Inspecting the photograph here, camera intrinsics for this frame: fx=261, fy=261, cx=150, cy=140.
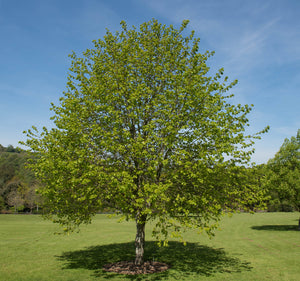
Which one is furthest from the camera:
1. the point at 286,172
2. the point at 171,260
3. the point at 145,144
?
the point at 286,172

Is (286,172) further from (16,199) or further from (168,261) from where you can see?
(16,199)

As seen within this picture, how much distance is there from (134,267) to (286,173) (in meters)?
33.1

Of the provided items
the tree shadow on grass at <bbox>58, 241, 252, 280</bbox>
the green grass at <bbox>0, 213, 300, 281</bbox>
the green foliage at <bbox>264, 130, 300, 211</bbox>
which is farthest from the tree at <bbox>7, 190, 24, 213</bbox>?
the green foliage at <bbox>264, 130, 300, 211</bbox>

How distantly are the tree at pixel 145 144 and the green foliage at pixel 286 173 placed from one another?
89.0 feet

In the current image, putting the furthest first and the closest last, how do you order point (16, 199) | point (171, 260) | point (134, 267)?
point (16, 199) → point (171, 260) → point (134, 267)

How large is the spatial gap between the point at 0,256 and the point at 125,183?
719 inches

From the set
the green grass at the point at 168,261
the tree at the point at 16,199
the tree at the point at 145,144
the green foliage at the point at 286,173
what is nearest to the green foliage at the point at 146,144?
the tree at the point at 145,144

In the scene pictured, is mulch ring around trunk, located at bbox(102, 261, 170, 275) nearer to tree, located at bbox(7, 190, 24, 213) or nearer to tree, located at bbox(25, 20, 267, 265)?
tree, located at bbox(25, 20, 267, 265)

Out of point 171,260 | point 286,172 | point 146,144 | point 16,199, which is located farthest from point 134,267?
point 16,199

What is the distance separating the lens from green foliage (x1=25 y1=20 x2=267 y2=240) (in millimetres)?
15180

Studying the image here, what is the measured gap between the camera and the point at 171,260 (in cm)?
2278

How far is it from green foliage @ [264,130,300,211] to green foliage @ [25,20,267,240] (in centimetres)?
2621

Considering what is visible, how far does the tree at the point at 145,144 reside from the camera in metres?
15.2

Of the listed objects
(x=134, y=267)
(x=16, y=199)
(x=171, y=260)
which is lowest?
(x=171, y=260)
